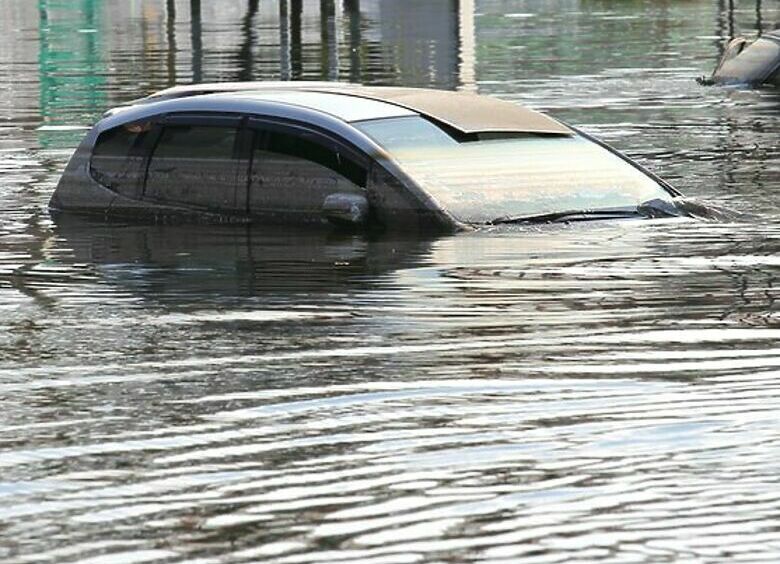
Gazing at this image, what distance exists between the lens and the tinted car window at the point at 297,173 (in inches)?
594

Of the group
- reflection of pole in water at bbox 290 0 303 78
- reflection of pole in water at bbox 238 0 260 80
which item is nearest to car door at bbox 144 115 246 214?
reflection of pole in water at bbox 238 0 260 80

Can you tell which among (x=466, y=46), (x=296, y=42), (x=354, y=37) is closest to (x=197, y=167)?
(x=466, y=46)

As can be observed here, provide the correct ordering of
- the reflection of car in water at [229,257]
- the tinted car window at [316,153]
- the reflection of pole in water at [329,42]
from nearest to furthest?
the reflection of car in water at [229,257], the tinted car window at [316,153], the reflection of pole in water at [329,42]

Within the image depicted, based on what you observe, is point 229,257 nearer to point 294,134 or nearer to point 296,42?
point 294,134

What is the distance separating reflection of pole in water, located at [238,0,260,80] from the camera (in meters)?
42.0

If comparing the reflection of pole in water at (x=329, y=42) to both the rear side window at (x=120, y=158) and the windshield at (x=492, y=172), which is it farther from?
the windshield at (x=492, y=172)

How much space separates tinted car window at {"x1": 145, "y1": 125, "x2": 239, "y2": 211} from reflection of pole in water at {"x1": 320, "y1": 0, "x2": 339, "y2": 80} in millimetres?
24546

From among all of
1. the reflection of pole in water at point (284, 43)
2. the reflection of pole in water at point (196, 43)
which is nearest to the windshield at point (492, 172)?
the reflection of pole in water at point (196, 43)

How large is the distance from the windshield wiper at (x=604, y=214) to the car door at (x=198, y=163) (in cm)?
169

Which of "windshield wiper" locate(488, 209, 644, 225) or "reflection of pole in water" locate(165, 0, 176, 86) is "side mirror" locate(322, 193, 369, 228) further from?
"reflection of pole in water" locate(165, 0, 176, 86)

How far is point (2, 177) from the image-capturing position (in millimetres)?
21312

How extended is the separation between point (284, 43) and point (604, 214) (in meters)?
38.3

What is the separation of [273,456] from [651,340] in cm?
295

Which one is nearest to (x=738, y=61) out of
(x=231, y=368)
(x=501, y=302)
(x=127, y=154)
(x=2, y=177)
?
(x=2, y=177)
